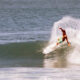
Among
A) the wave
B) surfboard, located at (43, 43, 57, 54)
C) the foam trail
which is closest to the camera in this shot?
the foam trail

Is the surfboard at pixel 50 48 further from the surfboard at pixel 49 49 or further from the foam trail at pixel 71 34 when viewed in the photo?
the foam trail at pixel 71 34

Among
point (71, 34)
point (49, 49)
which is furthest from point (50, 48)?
point (71, 34)

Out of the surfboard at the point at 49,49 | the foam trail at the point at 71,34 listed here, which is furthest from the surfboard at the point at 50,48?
the foam trail at the point at 71,34

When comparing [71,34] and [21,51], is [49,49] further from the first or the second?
[71,34]

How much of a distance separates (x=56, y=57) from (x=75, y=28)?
2174mm

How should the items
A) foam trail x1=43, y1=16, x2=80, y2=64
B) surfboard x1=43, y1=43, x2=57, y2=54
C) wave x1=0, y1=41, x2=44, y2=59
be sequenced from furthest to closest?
surfboard x1=43, y1=43, x2=57, y2=54 → wave x1=0, y1=41, x2=44, y2=59 → foam trail x1=43, y1=16, x2=80, y2=64

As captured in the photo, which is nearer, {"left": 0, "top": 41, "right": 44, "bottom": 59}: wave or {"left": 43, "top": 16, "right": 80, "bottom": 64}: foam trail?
{"left": 43, "top": 16, "right": 80, "bottom": 64}: foam trail

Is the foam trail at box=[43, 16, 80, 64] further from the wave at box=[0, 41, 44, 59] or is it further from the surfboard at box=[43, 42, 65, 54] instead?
the wave at box=[0, 41, 44, 59]

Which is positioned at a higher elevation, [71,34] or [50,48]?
[71,34]

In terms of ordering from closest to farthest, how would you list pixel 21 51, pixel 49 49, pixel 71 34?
pixel 49 49, pixel 21 51, pixel 71 34

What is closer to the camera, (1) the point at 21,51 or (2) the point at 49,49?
(2) the point at 49,49

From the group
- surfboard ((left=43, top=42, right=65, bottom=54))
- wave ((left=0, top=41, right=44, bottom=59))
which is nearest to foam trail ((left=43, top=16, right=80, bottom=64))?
surfboard ((left=43, top=42, right=65, bottom=54))

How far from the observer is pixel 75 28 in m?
9.55

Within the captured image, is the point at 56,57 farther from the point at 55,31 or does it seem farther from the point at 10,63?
the point at 55,31
